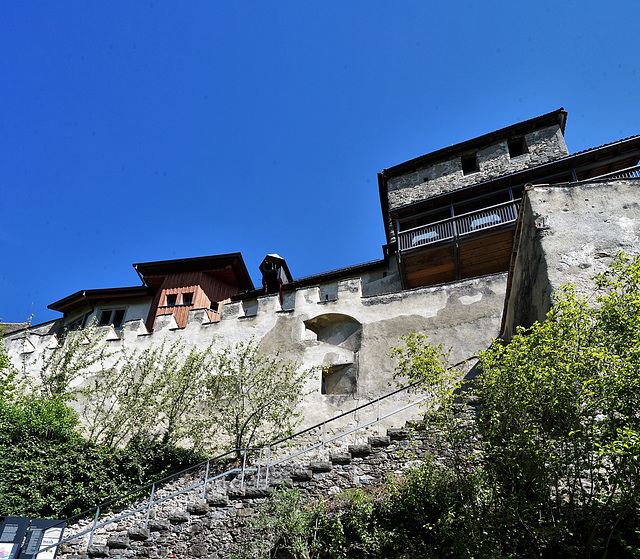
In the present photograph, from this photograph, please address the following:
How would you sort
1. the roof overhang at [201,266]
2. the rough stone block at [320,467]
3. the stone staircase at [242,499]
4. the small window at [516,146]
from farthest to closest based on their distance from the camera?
the roof overhang at [201,266] → the small window at [516,146] → the rough stone block at [320,467] → the stone staircase at [242,499]

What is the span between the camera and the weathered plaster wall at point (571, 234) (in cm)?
939

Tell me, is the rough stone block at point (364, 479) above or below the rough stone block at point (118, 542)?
above

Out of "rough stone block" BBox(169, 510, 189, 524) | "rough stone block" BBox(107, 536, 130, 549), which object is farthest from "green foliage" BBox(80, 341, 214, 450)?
"rough stone block" BBox(169, 510, 189, 524)

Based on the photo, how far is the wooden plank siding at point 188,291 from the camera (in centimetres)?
2422

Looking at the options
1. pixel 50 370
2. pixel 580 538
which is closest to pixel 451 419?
pixel 580 538

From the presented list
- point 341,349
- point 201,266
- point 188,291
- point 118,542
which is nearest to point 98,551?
point 118,542

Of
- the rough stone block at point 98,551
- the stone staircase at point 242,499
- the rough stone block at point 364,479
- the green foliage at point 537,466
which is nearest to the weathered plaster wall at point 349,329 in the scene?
the stone staircase at point 242,499

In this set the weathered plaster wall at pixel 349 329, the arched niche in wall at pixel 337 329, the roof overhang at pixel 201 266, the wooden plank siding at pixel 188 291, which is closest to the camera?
the weathered plaster wall at pixel 349 329

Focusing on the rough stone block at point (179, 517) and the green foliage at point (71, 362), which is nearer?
the rough stone block at point (179, 517)

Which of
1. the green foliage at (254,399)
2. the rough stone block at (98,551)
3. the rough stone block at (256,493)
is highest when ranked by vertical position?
the green foliage at (254,399)

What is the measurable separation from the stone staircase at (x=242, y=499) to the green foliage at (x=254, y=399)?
313 centimetres

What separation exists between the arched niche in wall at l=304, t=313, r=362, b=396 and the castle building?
1.7 inches

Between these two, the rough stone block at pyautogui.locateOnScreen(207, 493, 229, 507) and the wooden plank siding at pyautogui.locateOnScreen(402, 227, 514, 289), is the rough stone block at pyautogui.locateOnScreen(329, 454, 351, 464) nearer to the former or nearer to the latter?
the rough stone block at pyautogui.locateOnScreen(207, 493, 229, 507)

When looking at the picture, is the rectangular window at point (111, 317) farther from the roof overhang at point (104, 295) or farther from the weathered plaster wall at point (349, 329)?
the weathered plaster wall at point (349, 329)
